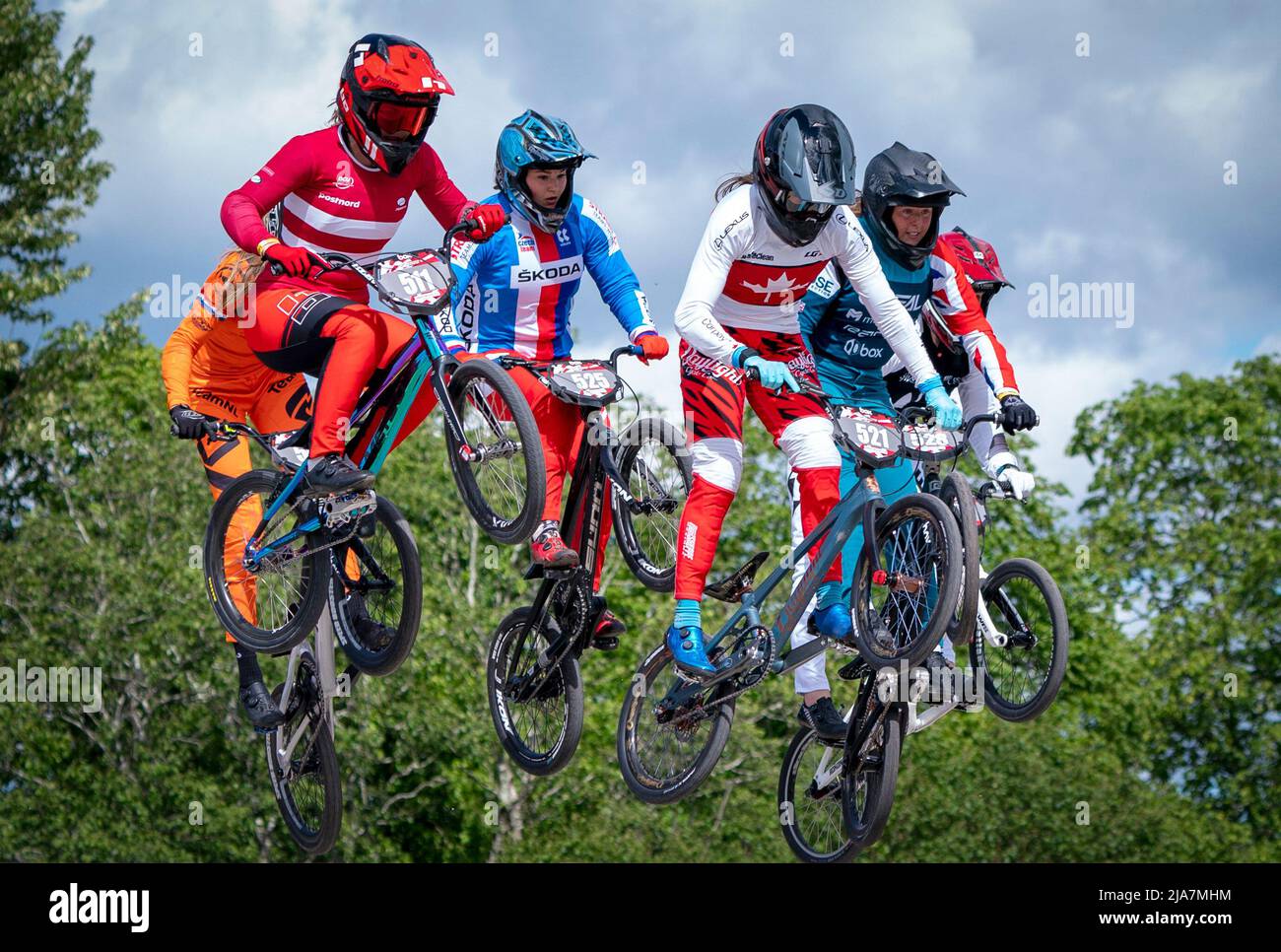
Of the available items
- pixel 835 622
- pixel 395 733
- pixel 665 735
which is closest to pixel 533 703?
pixel 665 735

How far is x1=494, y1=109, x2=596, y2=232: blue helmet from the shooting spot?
1177 cm

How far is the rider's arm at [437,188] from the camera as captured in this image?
11875 mm

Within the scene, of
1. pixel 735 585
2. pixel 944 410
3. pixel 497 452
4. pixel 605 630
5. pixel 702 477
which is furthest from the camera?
pixel 735 585

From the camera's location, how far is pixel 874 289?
466 inches

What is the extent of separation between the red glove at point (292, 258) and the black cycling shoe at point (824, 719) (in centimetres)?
407

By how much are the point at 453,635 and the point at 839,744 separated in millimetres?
21438

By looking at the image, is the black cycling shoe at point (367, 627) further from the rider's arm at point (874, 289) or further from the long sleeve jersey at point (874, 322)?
the rider's arm at point (874, 289)

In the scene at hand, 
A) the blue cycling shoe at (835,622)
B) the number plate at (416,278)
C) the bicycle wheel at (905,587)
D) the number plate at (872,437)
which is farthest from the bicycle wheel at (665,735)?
the number plate at (416,278)

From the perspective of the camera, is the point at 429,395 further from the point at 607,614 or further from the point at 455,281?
the point at 607,614

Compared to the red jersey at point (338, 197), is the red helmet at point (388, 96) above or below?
above

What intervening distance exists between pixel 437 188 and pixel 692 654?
3.23 meters

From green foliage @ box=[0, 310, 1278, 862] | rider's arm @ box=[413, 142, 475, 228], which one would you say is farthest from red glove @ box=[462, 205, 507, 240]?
green foliage @ box=[0, 310, 1278, 862]

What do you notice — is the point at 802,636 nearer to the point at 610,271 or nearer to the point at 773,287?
the point at 773,287

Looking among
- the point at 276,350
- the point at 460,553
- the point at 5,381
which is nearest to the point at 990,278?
the point at 276,350
